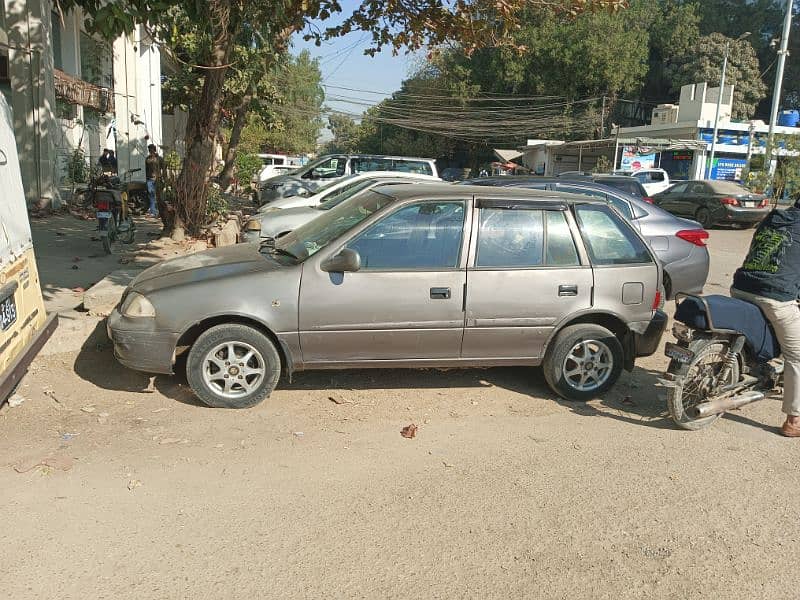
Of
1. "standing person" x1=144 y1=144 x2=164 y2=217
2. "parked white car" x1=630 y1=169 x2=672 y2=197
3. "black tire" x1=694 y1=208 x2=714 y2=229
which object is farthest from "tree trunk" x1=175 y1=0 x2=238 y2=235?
"parked white car" x1=630 y1=169 x2=672 y2=197

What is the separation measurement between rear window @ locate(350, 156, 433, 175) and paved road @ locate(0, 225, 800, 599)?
504 inches

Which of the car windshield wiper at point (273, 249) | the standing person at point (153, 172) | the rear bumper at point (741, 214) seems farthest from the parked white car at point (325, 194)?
the rear bumper at point (741, 214)

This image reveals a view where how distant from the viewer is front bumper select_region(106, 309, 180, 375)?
489cm

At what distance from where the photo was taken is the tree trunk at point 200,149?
1019 centimetres

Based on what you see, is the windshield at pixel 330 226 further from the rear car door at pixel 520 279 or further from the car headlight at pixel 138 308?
the car headlight at pixel 138 308

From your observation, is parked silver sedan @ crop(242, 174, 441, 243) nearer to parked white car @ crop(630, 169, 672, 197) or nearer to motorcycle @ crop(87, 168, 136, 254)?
motorcycle @ crop(87, 168, 136, 254)

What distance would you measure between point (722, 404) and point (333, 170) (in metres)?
15.7

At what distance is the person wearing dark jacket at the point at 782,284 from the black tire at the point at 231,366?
3.50m

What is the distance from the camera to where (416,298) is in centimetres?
510

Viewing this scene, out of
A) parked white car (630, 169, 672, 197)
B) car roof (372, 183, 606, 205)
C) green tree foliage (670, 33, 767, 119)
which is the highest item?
green tree foliage (670, 33, 767, 119)

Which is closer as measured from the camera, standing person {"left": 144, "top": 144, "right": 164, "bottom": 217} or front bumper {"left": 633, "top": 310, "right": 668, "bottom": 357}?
front bumper {"left": 633, "top": 310, "right": 668, "bottom": 357}

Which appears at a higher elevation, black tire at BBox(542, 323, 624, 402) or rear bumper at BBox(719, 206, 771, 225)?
rear bumper at BBox(719, 206, 771, 225)

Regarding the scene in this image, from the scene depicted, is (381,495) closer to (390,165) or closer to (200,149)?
(200,149)

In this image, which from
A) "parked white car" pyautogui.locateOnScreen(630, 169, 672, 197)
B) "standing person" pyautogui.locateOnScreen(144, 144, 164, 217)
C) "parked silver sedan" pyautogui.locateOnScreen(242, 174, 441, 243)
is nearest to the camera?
"parked silver sedan" pyautogui.locateOnScreen(242, 174, 441, 243)
